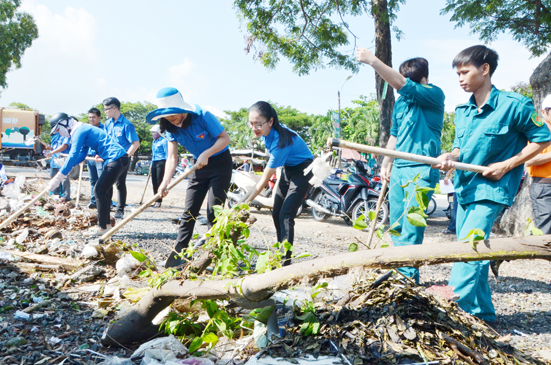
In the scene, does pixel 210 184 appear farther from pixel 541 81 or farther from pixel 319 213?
pixel 541 81

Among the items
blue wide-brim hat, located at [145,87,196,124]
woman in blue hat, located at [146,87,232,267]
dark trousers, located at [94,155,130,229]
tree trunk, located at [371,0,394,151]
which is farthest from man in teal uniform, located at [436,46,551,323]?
tree trunk, located at [371,0,394,151]

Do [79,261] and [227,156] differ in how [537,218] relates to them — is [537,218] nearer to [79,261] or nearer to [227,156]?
[227,156]

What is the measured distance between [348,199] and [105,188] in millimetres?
4802

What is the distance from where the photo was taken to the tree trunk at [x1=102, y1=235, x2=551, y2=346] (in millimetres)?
1556

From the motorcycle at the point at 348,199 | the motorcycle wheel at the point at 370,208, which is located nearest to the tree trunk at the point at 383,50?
the motorcycle at the point at 348,199

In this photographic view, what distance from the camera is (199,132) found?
3.76m

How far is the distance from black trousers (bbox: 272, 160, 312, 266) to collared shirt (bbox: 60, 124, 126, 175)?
2.51m

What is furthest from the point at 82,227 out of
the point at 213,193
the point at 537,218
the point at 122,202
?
the point at 537,218

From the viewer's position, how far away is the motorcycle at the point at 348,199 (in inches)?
305

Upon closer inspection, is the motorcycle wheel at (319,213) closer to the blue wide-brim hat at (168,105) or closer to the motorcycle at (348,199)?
the motorcycle at (348,199)

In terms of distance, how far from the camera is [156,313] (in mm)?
2297

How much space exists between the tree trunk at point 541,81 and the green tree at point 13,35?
23.0 m

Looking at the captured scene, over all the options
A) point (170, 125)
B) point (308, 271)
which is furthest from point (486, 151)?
point (170, 125)

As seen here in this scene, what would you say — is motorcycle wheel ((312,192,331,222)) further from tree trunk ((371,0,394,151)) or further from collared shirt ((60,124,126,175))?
collared shirt ((60,124,126,175))
